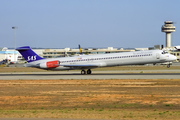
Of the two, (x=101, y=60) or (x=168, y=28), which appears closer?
(x=101, y=60)

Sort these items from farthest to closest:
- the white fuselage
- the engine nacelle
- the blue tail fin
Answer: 1. the blue tail fin
2. the engine nacelle
3. the white fuselage

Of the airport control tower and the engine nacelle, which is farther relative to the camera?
the airport control tower

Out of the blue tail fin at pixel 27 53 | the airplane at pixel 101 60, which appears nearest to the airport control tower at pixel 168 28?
the airplane at pixel 101 60

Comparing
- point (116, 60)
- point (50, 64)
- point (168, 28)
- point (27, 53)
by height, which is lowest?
point (50, 64)

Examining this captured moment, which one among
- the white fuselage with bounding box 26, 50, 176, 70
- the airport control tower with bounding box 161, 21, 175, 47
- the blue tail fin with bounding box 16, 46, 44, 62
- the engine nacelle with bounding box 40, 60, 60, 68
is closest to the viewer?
the white fuselage with bounding box 26, 50, 176, 70

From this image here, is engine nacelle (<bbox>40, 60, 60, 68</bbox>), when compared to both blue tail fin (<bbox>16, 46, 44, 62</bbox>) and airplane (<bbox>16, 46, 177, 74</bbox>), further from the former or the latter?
blue tail fin (<bbox>16, 46, 44, 62</bbox>)

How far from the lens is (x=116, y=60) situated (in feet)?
139

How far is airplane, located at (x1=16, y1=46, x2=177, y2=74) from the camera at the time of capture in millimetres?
42000

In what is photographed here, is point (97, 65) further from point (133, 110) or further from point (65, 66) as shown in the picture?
point (133, 110)

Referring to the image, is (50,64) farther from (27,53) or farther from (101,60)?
(101,60)

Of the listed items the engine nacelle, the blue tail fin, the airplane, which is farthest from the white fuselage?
the blue tail fin

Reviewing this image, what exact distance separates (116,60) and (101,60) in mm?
2425

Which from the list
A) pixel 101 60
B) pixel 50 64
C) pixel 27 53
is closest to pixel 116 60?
pixel 101 60

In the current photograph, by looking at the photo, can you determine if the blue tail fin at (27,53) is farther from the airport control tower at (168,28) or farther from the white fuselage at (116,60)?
the airport control tower at (168,28)
